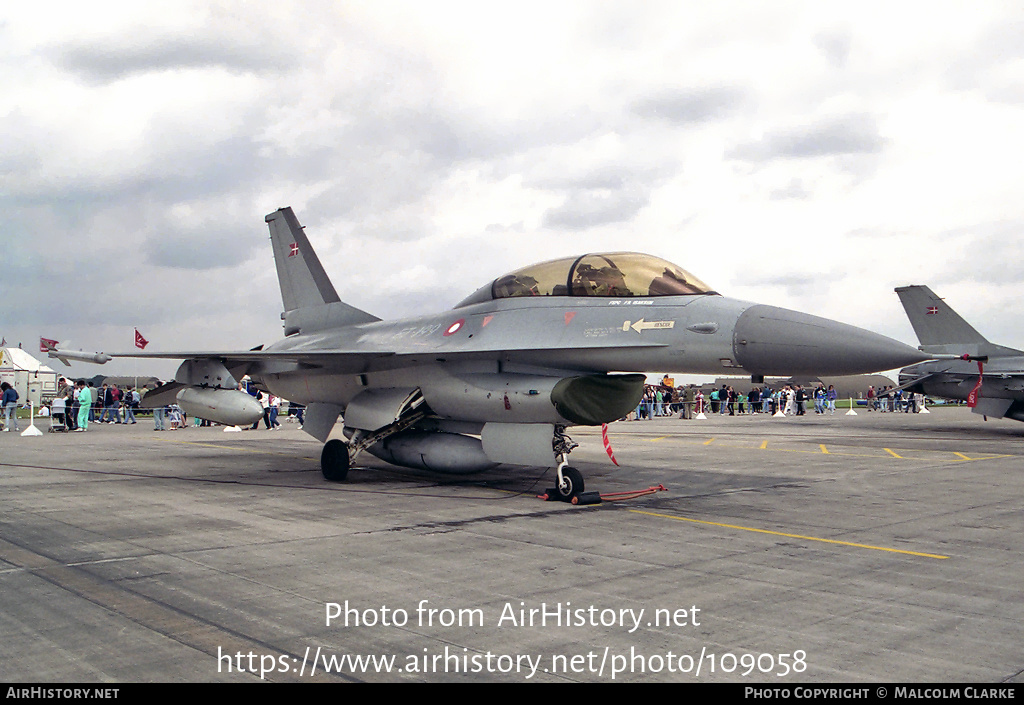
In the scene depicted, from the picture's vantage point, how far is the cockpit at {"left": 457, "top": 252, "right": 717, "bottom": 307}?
8.99 metres

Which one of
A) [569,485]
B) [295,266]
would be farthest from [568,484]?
[295,266]

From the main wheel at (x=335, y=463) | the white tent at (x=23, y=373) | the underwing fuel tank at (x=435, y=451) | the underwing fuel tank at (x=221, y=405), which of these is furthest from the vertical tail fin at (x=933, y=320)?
the white tent at (x=23, y=373)

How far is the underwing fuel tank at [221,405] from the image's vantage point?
11711mm

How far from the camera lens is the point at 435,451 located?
10867 millimetres

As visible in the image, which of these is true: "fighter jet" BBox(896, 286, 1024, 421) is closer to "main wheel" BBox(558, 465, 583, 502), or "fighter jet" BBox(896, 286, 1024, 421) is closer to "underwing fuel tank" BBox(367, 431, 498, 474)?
"underwing fuel tank" BBox(367, 431, 498, 474)

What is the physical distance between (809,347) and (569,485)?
3169 millimetres

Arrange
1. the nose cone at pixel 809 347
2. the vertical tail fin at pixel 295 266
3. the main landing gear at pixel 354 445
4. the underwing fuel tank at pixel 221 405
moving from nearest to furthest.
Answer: the nose cone at pixel 809 347
the main landing gear at pixel 354 445
the underwing fuel tank at pixel 221 405
the vertical tail fin at pixel 295 266

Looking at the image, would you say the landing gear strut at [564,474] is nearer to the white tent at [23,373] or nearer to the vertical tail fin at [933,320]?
the vertical tail fin at [933,320]

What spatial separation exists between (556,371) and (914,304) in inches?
731

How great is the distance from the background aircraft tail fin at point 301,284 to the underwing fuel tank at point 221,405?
2620 mm

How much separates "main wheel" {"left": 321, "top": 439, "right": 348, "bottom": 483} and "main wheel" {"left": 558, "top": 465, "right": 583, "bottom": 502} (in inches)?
148

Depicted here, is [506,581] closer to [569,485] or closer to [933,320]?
[569,485]

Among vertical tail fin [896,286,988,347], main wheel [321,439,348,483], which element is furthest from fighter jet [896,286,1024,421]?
main wheel [321,439,348,483]

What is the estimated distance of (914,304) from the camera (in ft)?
77.4
